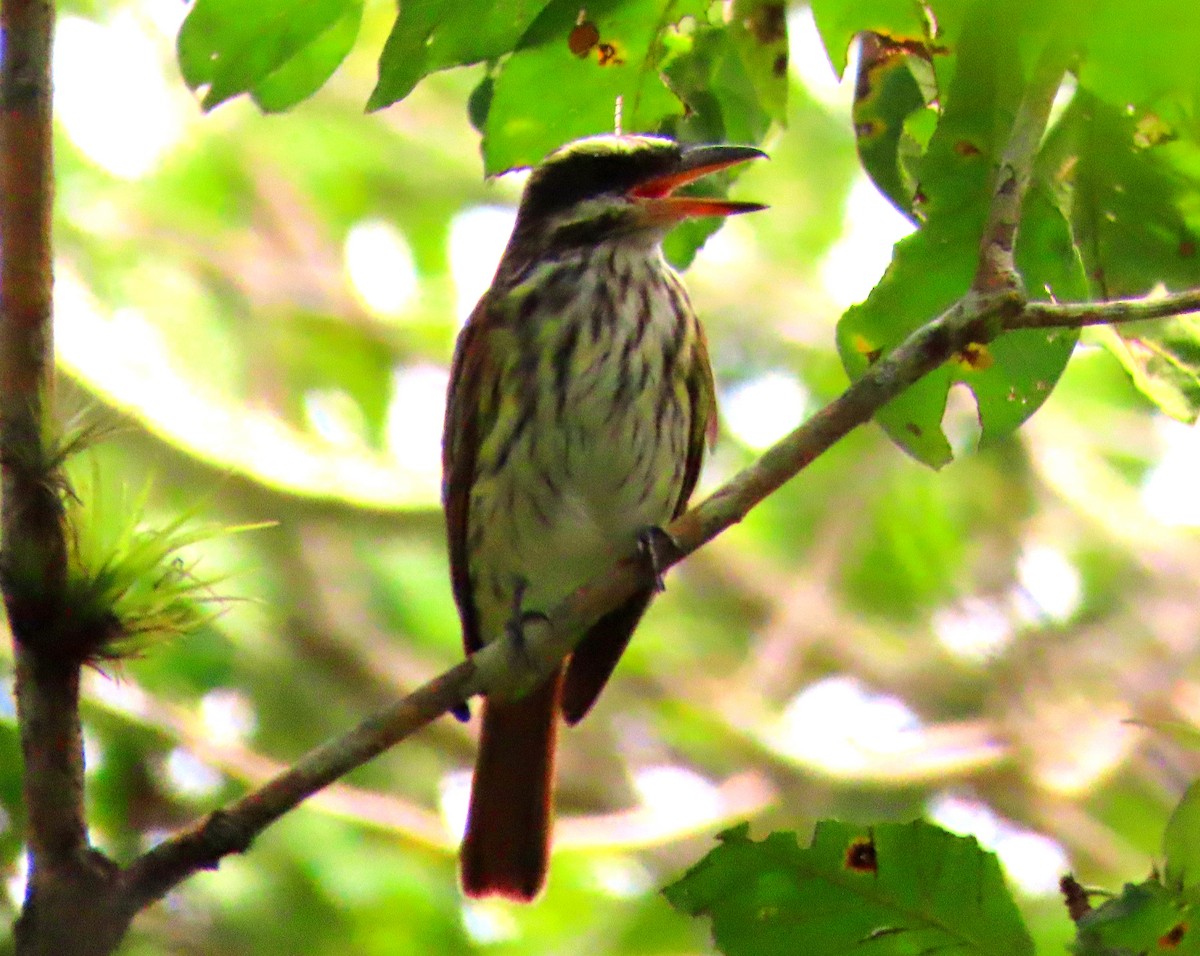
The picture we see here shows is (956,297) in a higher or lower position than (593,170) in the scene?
lower

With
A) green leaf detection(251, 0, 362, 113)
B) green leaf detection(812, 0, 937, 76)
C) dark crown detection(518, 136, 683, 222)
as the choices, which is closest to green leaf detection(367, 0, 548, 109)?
green leaf detection(251, 0, 362, 113)

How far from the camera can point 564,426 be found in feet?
11.3

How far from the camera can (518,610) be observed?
3.72m

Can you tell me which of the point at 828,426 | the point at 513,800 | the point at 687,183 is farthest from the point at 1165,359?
the point at 513,800

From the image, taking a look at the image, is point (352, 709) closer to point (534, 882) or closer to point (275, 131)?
point (534, 882)

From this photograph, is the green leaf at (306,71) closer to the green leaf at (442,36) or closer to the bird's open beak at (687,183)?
the green leaf at (442,36)

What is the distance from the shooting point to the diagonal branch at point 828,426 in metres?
1.85

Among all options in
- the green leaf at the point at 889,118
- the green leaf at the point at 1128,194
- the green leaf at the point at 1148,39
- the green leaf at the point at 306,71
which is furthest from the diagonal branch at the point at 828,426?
the green leaf at the point at 1148,39

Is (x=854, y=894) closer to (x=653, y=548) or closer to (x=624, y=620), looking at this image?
(x=653, y=548)

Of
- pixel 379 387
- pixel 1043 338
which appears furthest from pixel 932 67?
pixel 379 387

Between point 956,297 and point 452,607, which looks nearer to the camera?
point 956,297

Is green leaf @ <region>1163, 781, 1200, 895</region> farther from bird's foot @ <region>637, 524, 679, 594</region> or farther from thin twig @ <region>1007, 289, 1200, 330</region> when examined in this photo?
bird's foot @ <region>637, 524, 679, 594</region>

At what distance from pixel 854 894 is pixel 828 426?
0.52m

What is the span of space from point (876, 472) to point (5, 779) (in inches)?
171
